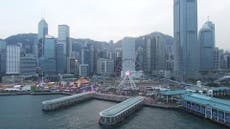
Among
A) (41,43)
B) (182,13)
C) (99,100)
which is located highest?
(182,13)

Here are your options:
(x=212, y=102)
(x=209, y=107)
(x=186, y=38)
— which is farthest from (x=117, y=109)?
(x=186, y=38)

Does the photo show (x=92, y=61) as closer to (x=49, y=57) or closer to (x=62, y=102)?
(x=49, y=57)

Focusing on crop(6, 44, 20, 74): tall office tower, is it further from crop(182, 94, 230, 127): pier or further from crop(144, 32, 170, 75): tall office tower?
crop(182, 94, 230, 127): pier

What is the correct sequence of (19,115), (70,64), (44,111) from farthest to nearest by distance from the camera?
(70,64) < (44,111) < (19,115)

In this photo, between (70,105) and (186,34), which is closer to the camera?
(70,105)

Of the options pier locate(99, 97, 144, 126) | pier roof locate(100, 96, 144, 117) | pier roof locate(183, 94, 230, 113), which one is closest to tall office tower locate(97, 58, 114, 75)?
pier roof locate(100, 96, 144, 117)

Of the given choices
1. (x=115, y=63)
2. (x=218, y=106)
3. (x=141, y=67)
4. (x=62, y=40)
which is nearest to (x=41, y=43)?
(x=62, y=40)

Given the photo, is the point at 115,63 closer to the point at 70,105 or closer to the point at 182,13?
the point at 182,13
